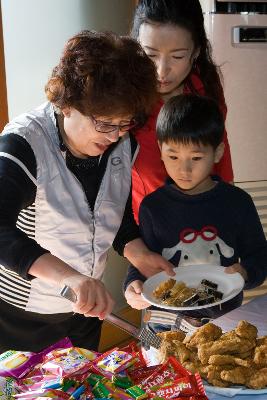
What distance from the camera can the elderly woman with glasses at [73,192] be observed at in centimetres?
124

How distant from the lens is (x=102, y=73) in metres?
1.30

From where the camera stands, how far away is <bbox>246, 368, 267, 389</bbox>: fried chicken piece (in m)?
1.07

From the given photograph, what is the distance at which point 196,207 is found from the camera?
1.69 m

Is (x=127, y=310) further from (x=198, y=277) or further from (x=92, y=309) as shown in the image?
(x=92, y=309)

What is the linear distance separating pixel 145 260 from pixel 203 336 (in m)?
0.45

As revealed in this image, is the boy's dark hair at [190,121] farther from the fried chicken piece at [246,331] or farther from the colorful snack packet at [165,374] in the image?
the colorful snack packet at [165,374]

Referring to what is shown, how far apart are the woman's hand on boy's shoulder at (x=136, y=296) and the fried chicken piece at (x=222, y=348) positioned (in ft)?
1.12

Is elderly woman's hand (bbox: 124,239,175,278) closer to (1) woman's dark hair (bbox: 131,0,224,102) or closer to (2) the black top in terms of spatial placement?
(2) the black top

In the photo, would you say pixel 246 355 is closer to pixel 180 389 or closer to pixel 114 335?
pixel 180 389

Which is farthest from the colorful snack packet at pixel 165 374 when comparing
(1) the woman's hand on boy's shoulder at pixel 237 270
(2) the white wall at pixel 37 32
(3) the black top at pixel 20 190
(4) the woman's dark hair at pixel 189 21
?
(2) the white wall at pixel 37 32

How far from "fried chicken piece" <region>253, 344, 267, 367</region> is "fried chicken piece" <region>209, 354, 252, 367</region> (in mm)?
13

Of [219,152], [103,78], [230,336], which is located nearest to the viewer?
[230,336]

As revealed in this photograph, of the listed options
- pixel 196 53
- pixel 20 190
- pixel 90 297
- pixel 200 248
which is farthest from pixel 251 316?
pixel 196 53

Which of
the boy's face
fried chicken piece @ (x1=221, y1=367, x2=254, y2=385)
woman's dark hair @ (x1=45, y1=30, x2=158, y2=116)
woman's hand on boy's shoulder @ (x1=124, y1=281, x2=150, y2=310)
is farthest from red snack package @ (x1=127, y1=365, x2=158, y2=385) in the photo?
the boy's face
